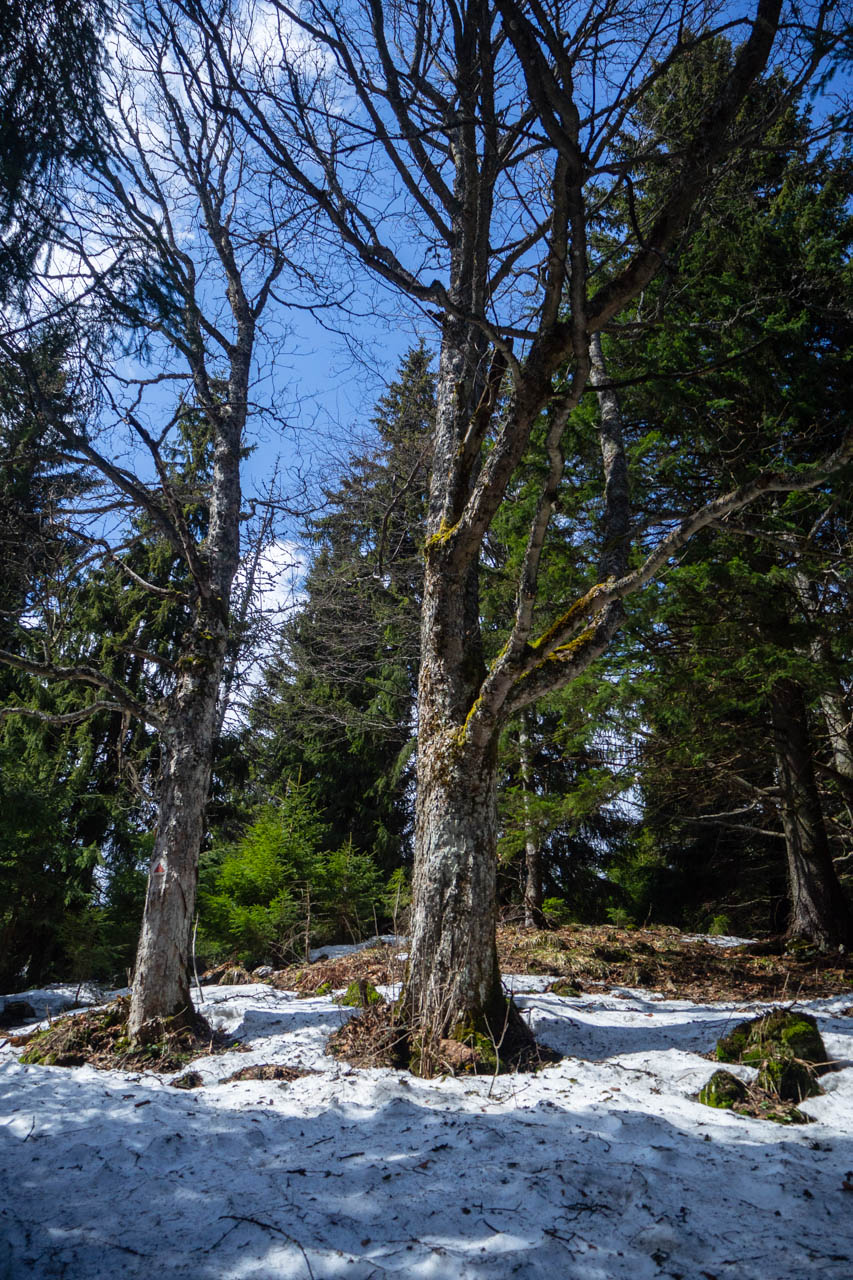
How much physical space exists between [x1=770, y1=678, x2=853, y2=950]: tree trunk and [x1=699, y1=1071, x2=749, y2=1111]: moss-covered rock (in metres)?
4.78

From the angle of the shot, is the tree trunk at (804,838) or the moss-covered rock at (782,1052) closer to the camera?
the moss-covered rock at (782,1052)

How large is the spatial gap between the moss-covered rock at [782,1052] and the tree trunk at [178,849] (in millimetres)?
3787

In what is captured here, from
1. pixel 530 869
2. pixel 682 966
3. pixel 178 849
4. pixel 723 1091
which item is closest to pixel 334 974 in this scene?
pixel 178 849

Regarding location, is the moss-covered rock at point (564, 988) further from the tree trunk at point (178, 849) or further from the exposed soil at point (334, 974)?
the tree trunk at point (178, 849)

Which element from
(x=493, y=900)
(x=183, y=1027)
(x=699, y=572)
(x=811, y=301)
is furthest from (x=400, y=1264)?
(x=811, y=301)

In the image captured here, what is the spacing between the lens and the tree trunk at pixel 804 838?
7.23 m

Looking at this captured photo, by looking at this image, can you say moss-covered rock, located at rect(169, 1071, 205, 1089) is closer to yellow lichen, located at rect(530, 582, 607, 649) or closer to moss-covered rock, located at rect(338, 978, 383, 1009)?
moss-covered rock, located at rect(338, 978, 383, 1009)

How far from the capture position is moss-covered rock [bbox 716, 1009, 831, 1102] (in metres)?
3.25

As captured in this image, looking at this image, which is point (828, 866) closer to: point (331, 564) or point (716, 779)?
point (716, 779)

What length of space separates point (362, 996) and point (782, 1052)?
8.73 ft

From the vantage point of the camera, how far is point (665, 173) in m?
6.50

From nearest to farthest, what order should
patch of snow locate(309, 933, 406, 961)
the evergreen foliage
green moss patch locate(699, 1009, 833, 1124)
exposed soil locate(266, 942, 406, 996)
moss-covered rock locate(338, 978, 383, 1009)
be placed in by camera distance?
1. green moss patch locate(699, 1009, 833, 1124)
2. moss-covered rock locate(338, 978, 383, 1009)
3. exposed soil locate(266, 942, 406, 996)
4. the evergreen foliage
5. patch of snow locate(309, 933, 406, 961)

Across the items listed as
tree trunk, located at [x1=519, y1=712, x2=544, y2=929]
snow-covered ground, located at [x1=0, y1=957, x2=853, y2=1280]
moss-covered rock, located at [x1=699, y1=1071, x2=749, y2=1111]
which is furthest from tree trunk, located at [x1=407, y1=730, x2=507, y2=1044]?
tree trunk, located at [x1=519, y1=712, x2=544, y2=929]

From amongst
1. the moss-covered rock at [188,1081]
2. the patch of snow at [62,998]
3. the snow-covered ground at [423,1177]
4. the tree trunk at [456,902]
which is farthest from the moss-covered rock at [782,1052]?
the patch of snow at [62,998]
